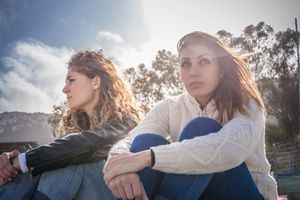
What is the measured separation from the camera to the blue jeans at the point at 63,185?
7.85ft

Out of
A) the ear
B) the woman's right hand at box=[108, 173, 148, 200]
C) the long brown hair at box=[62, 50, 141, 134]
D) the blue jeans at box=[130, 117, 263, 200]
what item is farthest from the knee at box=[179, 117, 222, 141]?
the ear

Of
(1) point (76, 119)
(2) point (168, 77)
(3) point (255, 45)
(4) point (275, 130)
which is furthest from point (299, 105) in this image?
(1) point (76, 119)

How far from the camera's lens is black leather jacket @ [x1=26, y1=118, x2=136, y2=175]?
7.92 feet

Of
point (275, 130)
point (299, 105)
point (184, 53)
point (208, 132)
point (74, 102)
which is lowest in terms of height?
point (275, 130)

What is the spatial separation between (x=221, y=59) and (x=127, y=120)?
101cm

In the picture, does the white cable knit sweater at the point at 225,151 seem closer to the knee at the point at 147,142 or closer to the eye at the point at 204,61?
the knee at the point at 147,142

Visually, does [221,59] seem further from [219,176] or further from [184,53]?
[219,176]

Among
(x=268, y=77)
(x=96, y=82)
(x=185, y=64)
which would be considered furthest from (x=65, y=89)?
(x=268, y=77)

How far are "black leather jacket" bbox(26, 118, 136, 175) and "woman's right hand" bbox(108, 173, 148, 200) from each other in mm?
774

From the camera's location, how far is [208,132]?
1.82 meters

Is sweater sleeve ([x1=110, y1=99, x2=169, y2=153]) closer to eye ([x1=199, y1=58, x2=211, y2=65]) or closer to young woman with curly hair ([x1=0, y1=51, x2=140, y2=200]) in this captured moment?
young woman with curly hair ([x1=0, y1=51, x2=140, y2=200])

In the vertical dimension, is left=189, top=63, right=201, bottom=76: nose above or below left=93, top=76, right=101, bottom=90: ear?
below

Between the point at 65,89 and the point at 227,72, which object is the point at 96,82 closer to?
the point at 65,89

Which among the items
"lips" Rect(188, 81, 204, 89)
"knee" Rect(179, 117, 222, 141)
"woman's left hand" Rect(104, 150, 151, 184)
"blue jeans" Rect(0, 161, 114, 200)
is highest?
"lips" Rect(188, 81, 204, 89)
